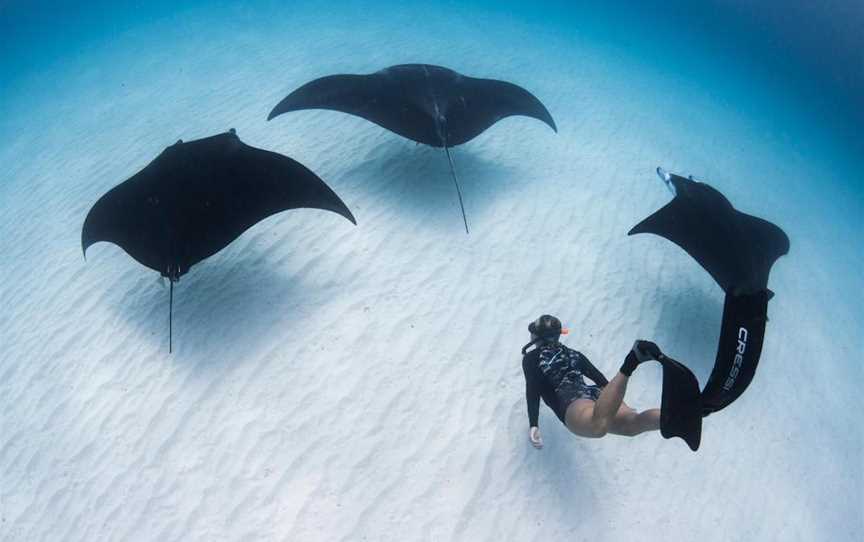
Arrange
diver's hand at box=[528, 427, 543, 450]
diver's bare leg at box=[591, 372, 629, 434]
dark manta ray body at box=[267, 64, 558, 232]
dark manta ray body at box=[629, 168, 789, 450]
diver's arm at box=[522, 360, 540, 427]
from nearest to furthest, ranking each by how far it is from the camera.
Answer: dark manta ray body at box=[629, 168, 789, 450] → diver's bare leg at box=[591, 372, 629, 434] → diver's arm at box=[522, 360, 540, 427] → diver's hand at box=[528, 427, 543, 450] → dark manta ray body at box=[267, 64, 558, 232]

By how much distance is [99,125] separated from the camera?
10312mm

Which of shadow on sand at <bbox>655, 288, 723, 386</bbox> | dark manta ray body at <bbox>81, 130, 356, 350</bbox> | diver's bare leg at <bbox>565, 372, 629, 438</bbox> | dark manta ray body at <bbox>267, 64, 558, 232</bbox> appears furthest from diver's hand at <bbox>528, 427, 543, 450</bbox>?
dark manta ray body at <bbox>267, 64, 558, 232</bbox>

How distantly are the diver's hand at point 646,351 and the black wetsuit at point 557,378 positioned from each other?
922 mm

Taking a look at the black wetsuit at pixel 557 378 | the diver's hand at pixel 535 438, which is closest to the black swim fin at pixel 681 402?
the black wetsuit at pixel 557 378

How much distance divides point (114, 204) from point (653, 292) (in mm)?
6183

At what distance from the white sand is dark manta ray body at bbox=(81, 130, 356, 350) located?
1.06m

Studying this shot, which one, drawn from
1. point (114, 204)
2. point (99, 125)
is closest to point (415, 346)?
point (114, 204)

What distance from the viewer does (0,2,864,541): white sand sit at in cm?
377

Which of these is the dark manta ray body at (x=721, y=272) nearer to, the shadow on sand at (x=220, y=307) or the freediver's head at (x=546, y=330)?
the freediver's head at (x=546, y=330)

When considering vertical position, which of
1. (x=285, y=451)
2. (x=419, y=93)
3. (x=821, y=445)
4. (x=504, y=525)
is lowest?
(x=821, y=445)

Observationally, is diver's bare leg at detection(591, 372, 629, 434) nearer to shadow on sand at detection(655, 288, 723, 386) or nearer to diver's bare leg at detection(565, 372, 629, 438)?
diver's bare leg at detection(565, 372, 629, 438)

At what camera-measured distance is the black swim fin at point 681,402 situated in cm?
277

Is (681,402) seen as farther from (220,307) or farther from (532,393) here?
(220,307)

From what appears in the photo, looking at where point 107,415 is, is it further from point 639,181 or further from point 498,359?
point 639,181
